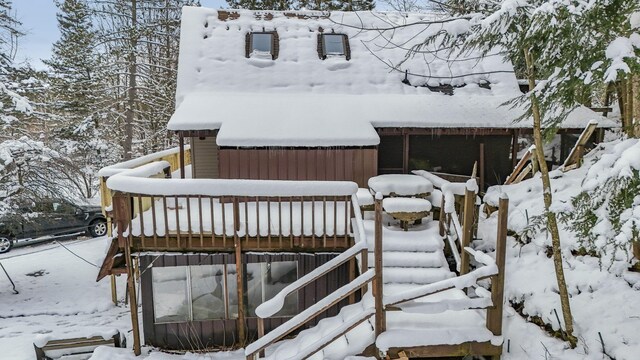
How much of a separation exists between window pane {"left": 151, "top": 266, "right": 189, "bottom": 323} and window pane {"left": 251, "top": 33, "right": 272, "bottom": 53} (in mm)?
6784

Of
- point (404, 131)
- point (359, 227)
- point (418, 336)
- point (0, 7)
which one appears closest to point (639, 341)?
point (418, 336)

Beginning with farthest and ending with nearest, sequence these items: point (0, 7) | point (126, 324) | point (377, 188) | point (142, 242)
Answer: point (0, 7) → point (126, 324) → point (377, 188) → point (142, 242)

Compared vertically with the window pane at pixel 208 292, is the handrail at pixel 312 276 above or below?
above

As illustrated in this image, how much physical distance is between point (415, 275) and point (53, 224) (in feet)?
42.2

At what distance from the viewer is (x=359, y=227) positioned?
5.95 meters

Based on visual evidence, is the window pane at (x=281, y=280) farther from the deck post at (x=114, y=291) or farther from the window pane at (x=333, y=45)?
the window pane at (x=333, y=45)

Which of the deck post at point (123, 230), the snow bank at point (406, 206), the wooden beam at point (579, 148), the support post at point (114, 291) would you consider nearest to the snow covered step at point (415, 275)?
the snow bank at point (406, 206)

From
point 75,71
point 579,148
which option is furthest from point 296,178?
point 75,71

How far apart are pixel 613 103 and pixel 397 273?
13.4 m

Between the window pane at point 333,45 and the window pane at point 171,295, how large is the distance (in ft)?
24.1

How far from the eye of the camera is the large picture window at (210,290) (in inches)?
285

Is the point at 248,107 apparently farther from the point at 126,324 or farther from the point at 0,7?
the point at 0,7

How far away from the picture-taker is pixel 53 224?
43.6 ft

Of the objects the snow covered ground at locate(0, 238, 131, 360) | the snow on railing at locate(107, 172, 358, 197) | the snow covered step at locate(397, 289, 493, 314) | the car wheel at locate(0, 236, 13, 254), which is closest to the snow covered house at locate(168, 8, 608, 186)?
the snow on railing at locate(107, 172, 358, 197)
